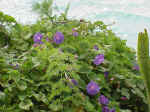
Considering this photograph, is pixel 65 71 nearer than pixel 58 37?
Yes

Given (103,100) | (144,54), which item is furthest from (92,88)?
(144,54)

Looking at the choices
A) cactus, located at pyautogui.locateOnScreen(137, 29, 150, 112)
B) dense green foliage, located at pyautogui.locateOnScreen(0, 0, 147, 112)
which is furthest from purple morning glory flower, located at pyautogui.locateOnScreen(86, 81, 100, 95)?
cactus, located at pyautogui.locateOnScreen(137, 29, 150, 112)

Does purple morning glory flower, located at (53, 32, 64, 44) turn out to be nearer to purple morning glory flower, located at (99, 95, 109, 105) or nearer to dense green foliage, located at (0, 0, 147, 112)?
dense green foliage, located at (0, 0, 147, 112)

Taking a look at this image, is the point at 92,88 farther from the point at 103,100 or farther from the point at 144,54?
the point at 144,54

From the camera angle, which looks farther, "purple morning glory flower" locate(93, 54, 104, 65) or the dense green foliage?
"purple morning glory flower" locate(93, 54, 104, 65)

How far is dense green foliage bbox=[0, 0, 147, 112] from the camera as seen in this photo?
→ 2.71 feet

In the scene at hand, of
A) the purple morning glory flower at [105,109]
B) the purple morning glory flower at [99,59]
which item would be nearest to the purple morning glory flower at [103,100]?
the purple morning glory flower at [105,109]

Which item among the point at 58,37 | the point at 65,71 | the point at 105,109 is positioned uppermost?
the point at 58,37

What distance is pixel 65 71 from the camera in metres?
0.88

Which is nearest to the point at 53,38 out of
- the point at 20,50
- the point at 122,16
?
the point at 20,50

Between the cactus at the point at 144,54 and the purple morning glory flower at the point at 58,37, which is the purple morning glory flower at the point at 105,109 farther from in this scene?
the purple morning glory flower at the point at 58,37

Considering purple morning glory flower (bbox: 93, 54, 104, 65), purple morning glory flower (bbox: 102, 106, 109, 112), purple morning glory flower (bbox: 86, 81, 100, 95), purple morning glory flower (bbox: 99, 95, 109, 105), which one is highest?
purple morning glory flower (bbox: 93, 54, 104, 65)

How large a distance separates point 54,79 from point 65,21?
45 cm

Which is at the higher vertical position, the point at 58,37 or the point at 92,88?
the point at 58,37
